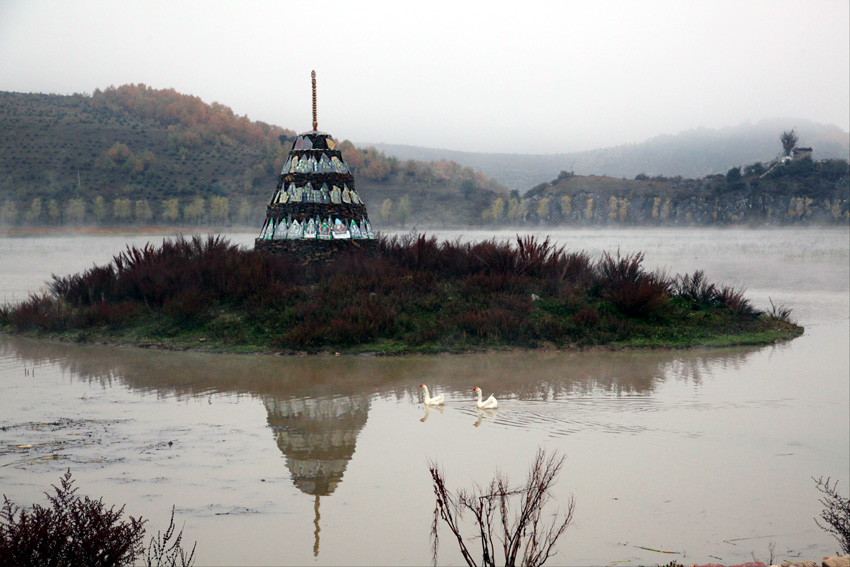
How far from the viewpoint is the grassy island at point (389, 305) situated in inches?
567

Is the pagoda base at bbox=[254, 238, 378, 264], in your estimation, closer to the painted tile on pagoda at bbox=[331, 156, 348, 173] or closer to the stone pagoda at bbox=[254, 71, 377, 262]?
the stone pagoda at bbox=[254, 71, 377, 262]

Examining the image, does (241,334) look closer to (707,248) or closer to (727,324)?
(727,324)

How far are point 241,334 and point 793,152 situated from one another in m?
95.6

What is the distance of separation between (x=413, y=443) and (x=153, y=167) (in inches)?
2547

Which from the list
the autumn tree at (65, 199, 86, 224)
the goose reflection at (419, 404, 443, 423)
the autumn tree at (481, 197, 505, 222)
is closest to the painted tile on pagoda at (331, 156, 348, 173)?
the goose reflection at (419, 404, 443, 423)

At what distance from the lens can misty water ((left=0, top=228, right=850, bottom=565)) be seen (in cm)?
576

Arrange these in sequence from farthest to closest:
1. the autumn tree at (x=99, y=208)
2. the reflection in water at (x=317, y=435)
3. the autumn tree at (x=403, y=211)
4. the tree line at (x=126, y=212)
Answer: the autumn tree at (x=403, y=211)
the autumn tree at (x=99, y=208)
the tree line at (x=126, y=212)
the reflection in water at (x=317, y=435)

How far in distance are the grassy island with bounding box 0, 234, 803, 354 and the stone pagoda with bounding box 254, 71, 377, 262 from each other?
482mm

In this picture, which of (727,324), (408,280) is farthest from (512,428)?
(727,324)

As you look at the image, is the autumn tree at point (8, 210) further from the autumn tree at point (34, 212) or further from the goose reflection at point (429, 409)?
the goose reflection at point (429, 409)

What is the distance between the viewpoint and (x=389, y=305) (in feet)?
49.7

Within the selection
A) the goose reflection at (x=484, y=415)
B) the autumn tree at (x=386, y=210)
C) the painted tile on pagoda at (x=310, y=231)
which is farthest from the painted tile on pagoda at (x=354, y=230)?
the autumn tree at (x=386, y=210)

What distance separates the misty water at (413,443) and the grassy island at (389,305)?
Result: 31.4 inches

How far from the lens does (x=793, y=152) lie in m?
95.1
